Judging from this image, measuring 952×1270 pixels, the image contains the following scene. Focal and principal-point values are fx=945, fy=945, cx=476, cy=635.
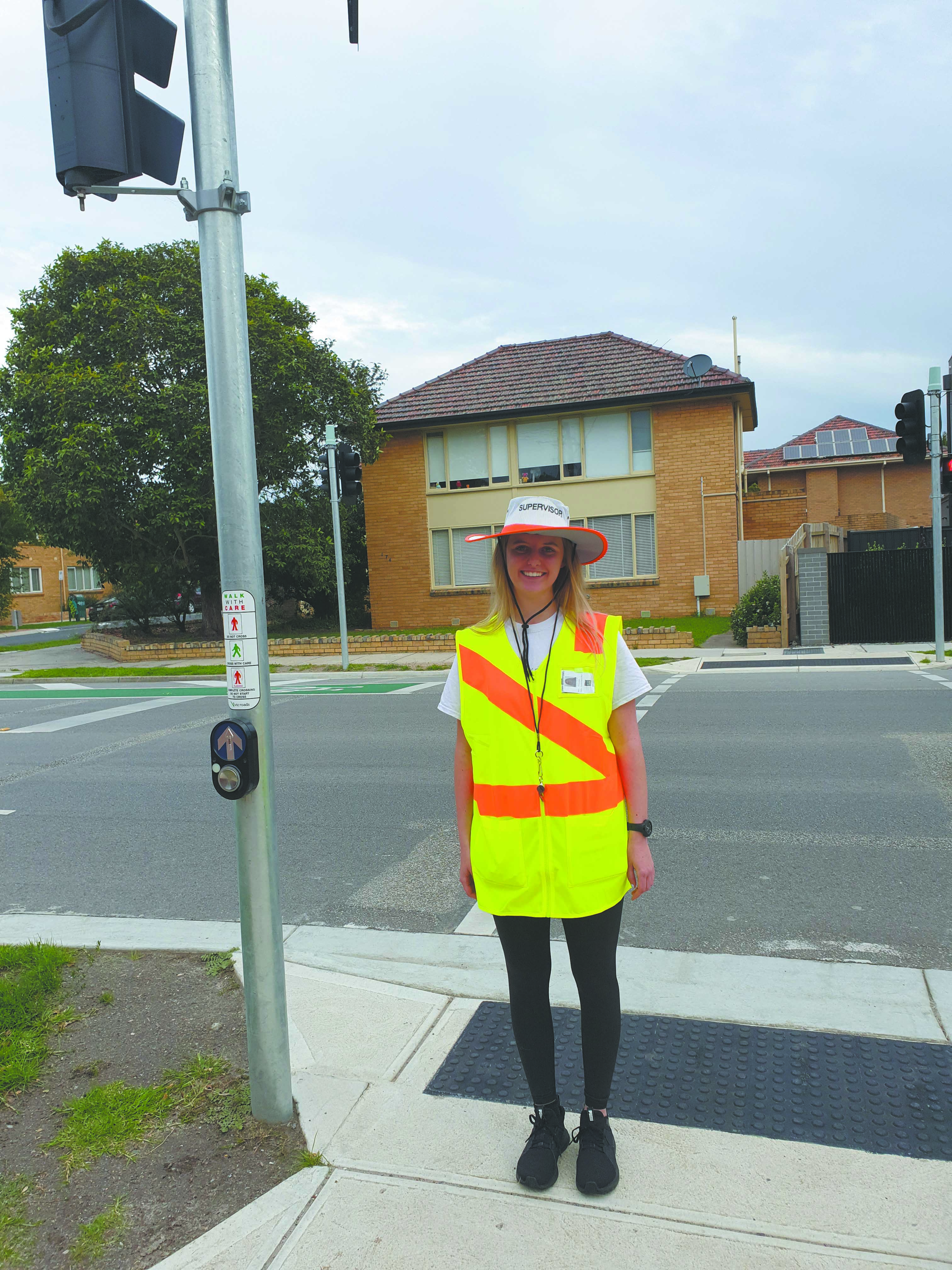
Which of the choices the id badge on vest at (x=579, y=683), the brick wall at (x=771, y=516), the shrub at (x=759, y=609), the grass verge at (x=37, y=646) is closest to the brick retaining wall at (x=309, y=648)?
the shrub at (x=759, y=609)

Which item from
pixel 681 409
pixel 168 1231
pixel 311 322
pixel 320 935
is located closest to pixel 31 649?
pixel 311 322

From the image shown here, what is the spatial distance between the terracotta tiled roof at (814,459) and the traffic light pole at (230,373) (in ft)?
97.9

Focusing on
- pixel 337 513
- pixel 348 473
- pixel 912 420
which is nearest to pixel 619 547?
pixel 337 513

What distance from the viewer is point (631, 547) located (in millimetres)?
23750

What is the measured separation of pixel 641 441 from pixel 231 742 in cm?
2213

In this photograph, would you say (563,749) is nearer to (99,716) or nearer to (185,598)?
(99,716)

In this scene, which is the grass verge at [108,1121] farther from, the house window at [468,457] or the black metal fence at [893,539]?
the house window at [468,457]

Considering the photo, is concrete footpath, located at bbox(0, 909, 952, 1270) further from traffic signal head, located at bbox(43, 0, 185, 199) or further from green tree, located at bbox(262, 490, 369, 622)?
green tree, located at bbox(262, 490, 369, 622)

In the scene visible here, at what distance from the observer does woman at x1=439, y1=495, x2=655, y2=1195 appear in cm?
251

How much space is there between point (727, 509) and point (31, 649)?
1838 cm

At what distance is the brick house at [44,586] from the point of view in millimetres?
48156

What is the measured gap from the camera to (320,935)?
14.7 ft

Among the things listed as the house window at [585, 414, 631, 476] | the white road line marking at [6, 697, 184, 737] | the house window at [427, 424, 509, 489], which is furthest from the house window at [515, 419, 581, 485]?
the white road line marking at [6, 697, 184, 737]

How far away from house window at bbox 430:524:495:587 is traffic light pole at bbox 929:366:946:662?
12105 mm
